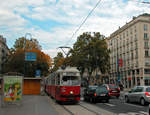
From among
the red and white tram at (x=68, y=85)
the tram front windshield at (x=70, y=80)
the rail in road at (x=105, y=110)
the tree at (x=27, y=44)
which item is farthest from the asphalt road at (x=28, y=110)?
the tree at (x=27, y=44)

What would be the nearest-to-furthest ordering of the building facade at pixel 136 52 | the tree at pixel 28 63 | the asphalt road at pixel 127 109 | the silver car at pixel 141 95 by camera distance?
1. the asphalt road at pixel 127 109
2. the silver car at pixel 141 95
3. the tree at pixel 28 63
4. the building facade at pixel 136 52

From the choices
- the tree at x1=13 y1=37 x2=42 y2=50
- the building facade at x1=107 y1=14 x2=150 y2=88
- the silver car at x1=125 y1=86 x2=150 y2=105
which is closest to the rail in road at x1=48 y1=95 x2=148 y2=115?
the silver car at x1=125 y1=86 x2=150 y2=105

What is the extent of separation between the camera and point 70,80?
56.1 feet

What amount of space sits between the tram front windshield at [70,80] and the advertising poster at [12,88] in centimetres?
351

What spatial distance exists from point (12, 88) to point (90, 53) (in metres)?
44.8

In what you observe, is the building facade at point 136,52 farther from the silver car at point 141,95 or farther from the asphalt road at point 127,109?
the asphalt road at point 127,109

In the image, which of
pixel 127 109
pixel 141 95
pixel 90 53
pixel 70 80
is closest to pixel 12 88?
pixel 70 80

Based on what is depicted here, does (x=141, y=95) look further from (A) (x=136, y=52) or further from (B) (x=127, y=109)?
(A) (x=136, y=52)

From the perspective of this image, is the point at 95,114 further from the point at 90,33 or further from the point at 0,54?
the point at 0,54

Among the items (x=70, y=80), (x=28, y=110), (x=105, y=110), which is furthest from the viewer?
(x=70, y=80)

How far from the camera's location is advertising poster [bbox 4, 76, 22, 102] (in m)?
14.8

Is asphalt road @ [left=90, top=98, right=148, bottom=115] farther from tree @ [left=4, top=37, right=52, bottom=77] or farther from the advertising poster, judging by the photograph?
tree @ [left=4, top=37, right=52, bottom=77]

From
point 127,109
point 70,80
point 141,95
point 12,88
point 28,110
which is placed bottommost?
point 127,109

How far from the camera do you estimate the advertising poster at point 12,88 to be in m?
Result: 14.8
